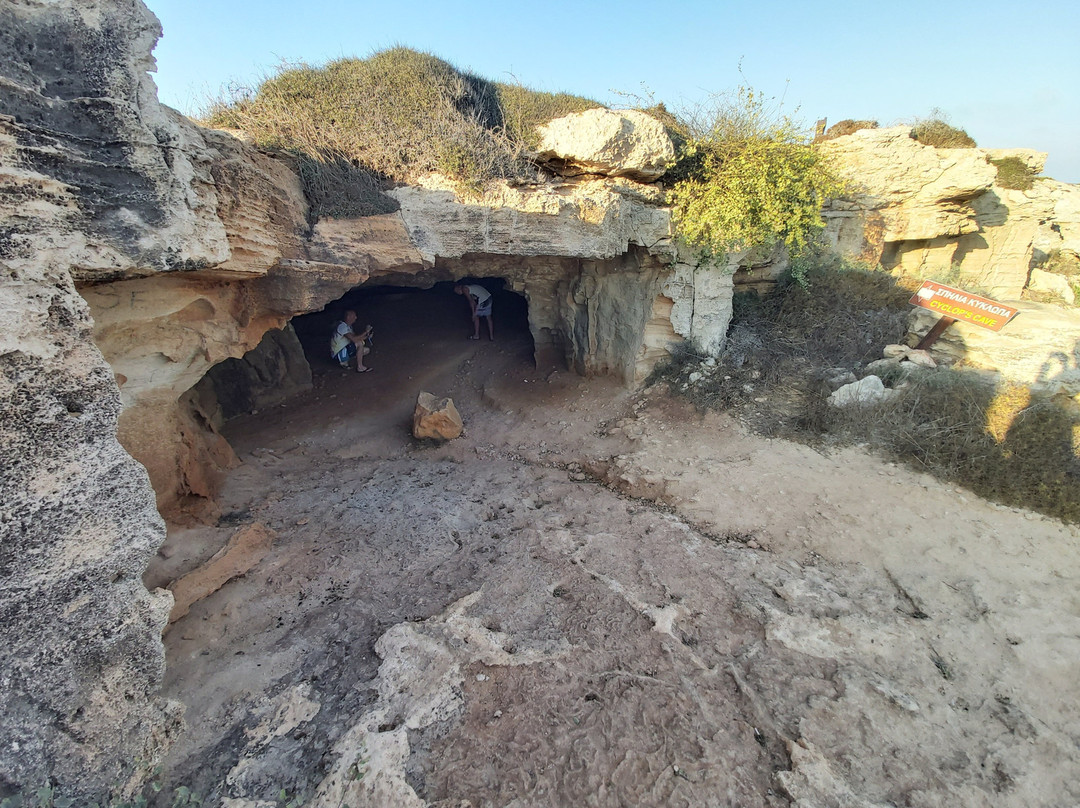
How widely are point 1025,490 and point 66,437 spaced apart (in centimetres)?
708

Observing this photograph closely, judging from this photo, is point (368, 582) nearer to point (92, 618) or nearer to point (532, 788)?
point (92, 618)

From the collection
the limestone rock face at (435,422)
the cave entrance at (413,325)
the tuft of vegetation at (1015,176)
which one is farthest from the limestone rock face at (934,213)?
the limestone rock face at (435,422)

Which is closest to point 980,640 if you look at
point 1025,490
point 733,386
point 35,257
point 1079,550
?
point 1079,550

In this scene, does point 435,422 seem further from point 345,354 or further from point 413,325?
point 413,325

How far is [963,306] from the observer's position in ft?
17.0

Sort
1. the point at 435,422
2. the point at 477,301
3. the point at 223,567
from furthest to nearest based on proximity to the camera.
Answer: the point at 477,301 → the point at 435,422 → the point at 223,567

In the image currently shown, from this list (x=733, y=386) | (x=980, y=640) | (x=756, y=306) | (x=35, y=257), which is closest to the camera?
(x=35, y=257)

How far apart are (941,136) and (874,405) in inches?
336

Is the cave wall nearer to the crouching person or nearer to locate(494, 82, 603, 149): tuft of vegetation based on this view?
locate(494, 82, 603, 149): tuft of vegetation

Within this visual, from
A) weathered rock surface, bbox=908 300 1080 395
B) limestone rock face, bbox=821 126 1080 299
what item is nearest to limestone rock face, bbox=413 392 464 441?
weathered rock surface, bbox=908 300 1080 395

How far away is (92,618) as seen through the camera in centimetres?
205

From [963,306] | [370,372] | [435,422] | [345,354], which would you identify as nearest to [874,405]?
[963,306]

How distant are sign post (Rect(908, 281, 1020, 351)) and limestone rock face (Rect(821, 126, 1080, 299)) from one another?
3.85 m

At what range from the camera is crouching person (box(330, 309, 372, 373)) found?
7.68 m
